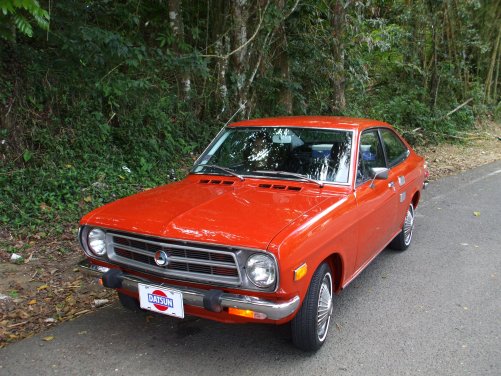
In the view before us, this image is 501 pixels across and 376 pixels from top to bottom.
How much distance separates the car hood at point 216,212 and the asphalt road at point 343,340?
880mm

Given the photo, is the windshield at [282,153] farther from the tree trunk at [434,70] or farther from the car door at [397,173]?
the tree trunk at [434,70]

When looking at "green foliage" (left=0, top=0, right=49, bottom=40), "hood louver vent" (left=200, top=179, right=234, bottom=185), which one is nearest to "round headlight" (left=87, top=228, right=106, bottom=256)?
"hood louver vent" (left=200, top=179, right=234, bottom=185)

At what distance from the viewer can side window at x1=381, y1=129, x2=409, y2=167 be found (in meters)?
4.70

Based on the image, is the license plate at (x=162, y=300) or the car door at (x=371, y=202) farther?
the car door at (x=371, y=202)

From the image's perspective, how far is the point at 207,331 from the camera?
3.40m

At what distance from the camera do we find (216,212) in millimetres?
3059

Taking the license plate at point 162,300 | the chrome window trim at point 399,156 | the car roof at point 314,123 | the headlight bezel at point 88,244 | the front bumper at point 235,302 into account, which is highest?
the car roof at point 314,123

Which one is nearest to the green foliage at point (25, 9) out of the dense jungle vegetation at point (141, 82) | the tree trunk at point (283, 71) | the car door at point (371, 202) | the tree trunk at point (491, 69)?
the dense jungle vegetation at point (141, 82)

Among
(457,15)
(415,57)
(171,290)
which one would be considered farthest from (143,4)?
(457,15)

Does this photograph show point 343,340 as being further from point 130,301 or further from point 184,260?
point 130,301

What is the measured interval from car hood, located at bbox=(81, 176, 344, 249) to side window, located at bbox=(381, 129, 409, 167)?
149 cm

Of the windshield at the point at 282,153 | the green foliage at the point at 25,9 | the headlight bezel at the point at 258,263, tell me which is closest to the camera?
the headlight bezel at the point at 258,263

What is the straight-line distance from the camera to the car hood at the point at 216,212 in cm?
276

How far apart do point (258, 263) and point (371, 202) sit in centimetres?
154
